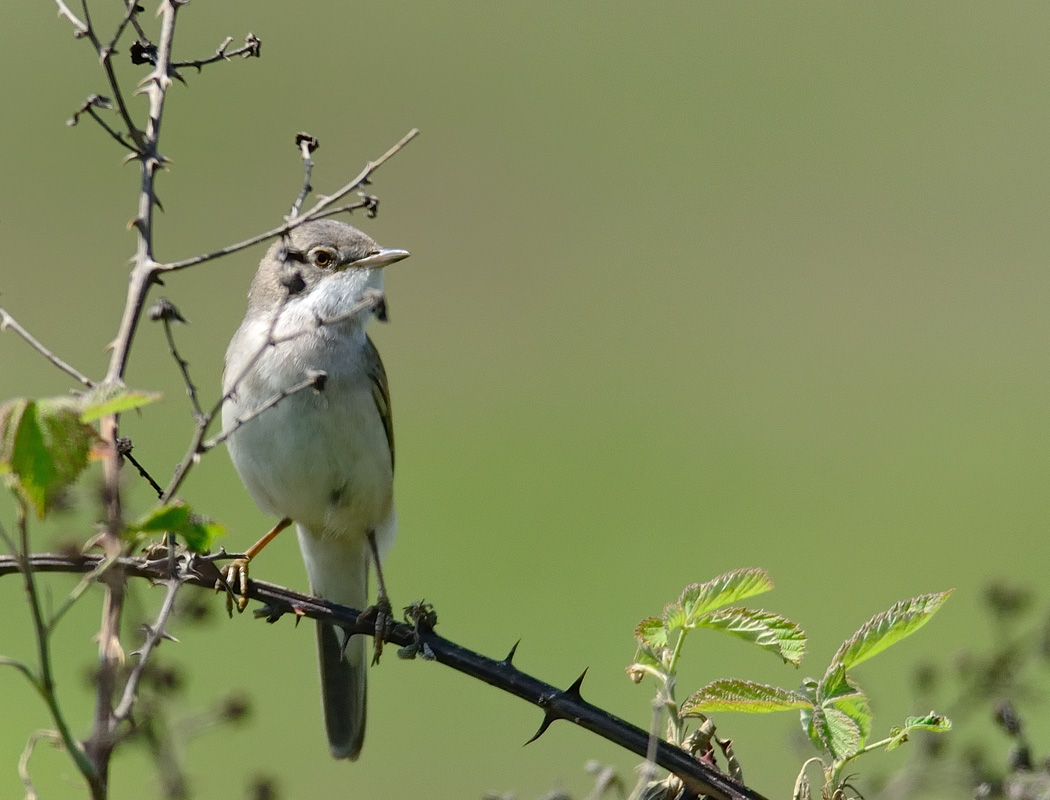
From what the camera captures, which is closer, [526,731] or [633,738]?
[633,738]

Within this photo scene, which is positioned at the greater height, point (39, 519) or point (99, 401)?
point (99, 401)

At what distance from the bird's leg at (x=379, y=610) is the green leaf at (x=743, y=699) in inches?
31.3

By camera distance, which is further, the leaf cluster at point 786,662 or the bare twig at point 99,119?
the bare twig at point 99,119

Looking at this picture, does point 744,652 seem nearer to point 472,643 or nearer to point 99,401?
point 472,643

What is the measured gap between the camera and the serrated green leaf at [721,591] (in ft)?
6.10

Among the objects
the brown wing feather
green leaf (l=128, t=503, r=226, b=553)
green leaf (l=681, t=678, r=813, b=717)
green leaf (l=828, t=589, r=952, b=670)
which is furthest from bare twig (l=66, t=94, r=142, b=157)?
the brown wing feather

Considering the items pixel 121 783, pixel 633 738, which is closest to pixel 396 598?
pixel 121 783

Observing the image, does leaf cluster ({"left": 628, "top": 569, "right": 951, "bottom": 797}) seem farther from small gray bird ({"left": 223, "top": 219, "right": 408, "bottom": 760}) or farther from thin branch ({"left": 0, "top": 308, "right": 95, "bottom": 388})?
small gray bird ({"left": 223, "top": 219, "right": 408, "bottom": 760})

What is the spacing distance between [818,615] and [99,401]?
9.22 m

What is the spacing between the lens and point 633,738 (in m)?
1.82

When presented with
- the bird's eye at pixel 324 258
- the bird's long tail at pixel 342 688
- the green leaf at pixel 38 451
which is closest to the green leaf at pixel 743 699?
the green leaf at pixel 38 451

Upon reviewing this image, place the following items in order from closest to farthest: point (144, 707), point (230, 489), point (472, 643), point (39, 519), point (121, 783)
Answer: point (39, 519) → point (144, 707) → point (121, 783) → point (472, 643) → point (230, 489)

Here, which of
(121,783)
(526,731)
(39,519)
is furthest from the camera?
(526,731)

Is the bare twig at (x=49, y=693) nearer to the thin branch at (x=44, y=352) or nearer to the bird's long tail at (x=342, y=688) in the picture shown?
the thin branch at (x=44, y=352)
